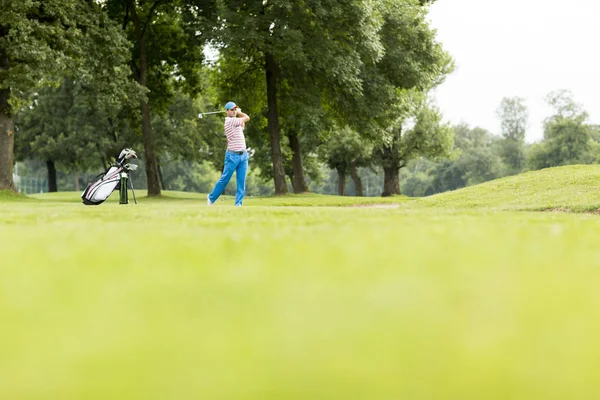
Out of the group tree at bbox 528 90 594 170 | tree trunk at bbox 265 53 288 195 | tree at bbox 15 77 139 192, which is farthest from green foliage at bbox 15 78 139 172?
tree at bbox 528 90 594 170

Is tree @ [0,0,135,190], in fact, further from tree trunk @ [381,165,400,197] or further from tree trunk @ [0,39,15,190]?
tree trunk @ [381,165,400,197]

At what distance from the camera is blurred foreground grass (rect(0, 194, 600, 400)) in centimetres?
142

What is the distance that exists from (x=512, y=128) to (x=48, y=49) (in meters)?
103

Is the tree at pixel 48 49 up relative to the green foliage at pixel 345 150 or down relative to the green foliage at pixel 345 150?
up

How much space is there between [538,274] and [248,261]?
1372 millimetres

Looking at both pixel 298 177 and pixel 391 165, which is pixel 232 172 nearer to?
pixel 298 177

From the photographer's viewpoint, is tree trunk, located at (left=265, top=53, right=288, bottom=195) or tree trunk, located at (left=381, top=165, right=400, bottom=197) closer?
tree trunk, located at (left=265, top=53, right=288, bottom=195)

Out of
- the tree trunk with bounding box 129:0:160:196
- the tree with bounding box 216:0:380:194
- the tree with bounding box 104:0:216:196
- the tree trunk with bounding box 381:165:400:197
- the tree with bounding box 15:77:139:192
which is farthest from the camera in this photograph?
the tree trunk with bounding box 381:165:400:197

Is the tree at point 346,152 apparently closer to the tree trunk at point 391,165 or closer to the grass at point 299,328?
the tree trunk at point 391,165

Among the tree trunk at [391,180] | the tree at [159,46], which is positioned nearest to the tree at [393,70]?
the tree at [159,46]

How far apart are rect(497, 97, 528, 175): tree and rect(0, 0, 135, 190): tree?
93711 mm

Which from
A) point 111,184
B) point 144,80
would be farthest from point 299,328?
point 144,80

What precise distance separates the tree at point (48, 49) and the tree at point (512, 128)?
3689 inches

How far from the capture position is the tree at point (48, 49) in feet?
75.3
